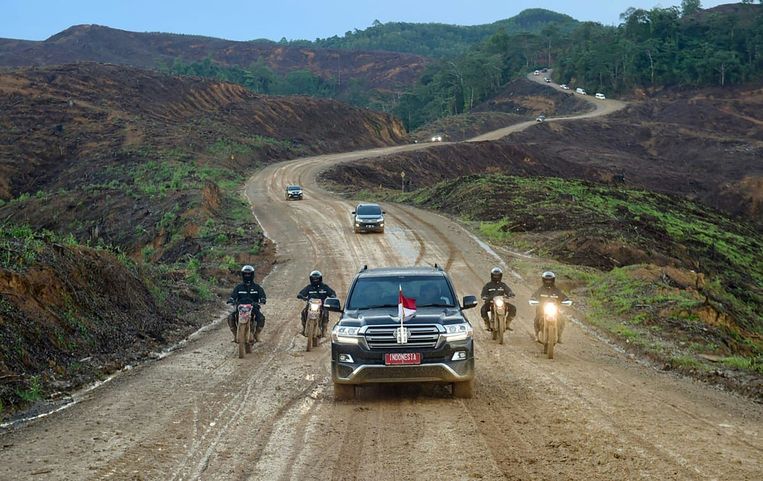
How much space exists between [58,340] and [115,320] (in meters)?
2.83

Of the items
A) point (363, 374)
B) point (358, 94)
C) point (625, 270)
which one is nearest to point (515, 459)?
point (363, 374)

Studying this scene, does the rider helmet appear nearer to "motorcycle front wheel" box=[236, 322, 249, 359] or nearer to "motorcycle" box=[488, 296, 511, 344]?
"motorcycle" box=[488, 296, 511, 344]

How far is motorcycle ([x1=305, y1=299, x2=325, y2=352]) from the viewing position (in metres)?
16.7

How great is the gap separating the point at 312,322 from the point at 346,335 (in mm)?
5164

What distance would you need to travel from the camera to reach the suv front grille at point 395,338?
37.6 feet

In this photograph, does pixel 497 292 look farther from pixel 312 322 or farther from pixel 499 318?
pixel 312 322

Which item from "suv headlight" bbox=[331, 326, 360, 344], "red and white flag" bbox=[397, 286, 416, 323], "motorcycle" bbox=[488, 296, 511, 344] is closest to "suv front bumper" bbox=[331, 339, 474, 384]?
"suv headlight" bbox=[331, 326, 360, 344]

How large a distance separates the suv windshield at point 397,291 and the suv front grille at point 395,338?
116cm

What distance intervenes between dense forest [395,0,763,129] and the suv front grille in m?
143

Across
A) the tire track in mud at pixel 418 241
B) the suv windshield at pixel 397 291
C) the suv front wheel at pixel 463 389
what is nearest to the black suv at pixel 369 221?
the tire track in mud at pixel 418 241

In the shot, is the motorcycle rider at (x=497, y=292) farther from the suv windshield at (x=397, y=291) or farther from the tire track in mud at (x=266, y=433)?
the tire track in mud at (x=266, y=433)

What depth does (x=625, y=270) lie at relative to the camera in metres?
28.5

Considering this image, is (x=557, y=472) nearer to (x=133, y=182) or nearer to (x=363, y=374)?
(x=363, y=374)

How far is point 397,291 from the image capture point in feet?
42.4
